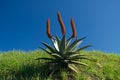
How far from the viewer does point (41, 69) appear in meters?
13.3

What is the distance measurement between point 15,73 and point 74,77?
210 centimetres

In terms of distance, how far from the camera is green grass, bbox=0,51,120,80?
1284 cm

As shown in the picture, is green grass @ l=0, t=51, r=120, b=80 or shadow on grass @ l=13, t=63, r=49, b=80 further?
green grass @ l=0, t=51, r=120, b=80

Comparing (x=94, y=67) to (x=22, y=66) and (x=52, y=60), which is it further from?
(x=22, y=66)

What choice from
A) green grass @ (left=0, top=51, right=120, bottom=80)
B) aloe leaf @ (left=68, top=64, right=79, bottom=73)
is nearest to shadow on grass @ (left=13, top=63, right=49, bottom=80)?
green grass @ (left=0, top=51, right=120, bottom=80)

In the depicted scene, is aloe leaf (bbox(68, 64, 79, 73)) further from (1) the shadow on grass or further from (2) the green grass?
(1) the shadow on grass

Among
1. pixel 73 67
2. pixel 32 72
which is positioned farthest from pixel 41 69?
pixel 73 67

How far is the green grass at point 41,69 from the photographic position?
1284 centimetres

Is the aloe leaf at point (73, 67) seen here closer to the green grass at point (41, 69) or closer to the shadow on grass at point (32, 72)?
the green grass at point (41, 69)

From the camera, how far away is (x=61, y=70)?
13.2m

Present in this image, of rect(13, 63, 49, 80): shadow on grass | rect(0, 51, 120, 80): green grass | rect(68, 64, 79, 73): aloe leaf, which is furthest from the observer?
rect(68, 64, 79, 73): aloe leaf

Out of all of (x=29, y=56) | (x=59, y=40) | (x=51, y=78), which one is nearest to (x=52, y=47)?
(x=59, y=40)

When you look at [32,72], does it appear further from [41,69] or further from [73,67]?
[73,67]

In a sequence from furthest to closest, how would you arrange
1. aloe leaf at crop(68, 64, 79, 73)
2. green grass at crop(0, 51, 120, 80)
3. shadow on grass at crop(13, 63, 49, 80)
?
1. aloe leaf at crop(68, 64, 79, 73)
2. green grass at crop(0, 51, 120, 80)
3. shadow on grass at crop(13, 63, 49, 80)
